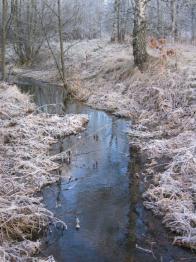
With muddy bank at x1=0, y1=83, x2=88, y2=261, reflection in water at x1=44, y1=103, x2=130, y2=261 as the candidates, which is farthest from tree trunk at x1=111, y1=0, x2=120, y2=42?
reflection in water at x1=44, y1=103, x2=130, y2=261

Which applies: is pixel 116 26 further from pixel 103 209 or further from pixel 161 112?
pixel 103 209

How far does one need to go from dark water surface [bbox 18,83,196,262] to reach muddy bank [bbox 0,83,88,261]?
0.23 meters

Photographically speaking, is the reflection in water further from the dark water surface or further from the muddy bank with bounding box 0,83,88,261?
the muddy bank with bounding box 0,83,88,261

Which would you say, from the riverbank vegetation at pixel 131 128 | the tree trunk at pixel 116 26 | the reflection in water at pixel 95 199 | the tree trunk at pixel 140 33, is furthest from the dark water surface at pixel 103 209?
A: the tree trunk at pixel 116 26

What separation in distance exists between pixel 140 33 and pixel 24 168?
8532mm

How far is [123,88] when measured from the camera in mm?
14281

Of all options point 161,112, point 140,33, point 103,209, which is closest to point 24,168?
point 103,209

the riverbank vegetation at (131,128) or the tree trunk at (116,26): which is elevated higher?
the tree trunk at (116,26)

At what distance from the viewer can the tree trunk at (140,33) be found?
1445 cm

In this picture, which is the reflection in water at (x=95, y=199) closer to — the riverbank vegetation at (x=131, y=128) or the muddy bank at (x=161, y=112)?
the riverbank vegetation at (x=131, y=128)

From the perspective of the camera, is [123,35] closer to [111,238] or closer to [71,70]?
[71,70]

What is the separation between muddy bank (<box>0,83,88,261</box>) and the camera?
5410 millimetres

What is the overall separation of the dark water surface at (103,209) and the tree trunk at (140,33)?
18.2ft

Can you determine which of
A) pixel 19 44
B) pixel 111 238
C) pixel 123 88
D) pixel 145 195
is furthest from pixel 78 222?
pixel 19 44
